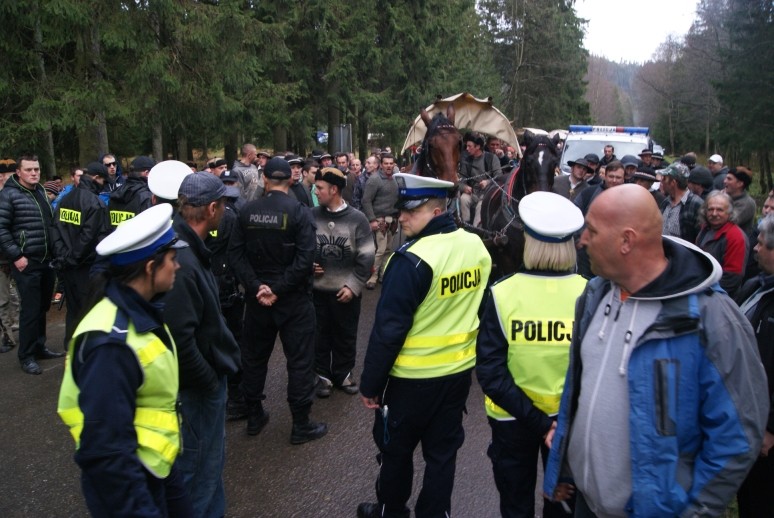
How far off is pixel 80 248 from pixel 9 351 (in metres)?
1.93

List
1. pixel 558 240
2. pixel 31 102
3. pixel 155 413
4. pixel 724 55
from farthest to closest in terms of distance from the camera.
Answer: pixel 724 55
pixel 31 102
pixel 558 240
pixel 155 413

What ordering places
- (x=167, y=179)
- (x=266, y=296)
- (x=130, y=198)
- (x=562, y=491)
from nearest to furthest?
(x=562, y=491), (x=167, y=179), (x=266, y=296), (x=130, y=198)

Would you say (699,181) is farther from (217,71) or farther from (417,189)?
(217,71)

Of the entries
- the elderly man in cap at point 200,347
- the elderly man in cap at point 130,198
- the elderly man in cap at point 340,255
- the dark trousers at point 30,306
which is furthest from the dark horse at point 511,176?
the dark trousers at point 30,306

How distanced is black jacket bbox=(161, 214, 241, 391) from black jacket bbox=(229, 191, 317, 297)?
1439 mm

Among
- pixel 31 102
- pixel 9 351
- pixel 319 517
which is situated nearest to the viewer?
pixel 319 517

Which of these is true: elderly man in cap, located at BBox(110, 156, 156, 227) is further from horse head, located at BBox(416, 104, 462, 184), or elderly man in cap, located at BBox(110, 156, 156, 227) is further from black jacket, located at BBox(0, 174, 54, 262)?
horse head, located at BBox(416, 104, 462, 184)

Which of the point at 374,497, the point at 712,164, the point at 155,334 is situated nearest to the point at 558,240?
the point at 155,334

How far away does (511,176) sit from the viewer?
6.68 m

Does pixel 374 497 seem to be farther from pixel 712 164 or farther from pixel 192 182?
pixel 712 164

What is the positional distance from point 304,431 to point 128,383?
9.71ft

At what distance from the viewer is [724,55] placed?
2581cm

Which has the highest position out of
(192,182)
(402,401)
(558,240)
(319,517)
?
(192,182)

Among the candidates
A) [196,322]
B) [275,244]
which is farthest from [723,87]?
[196,322]
